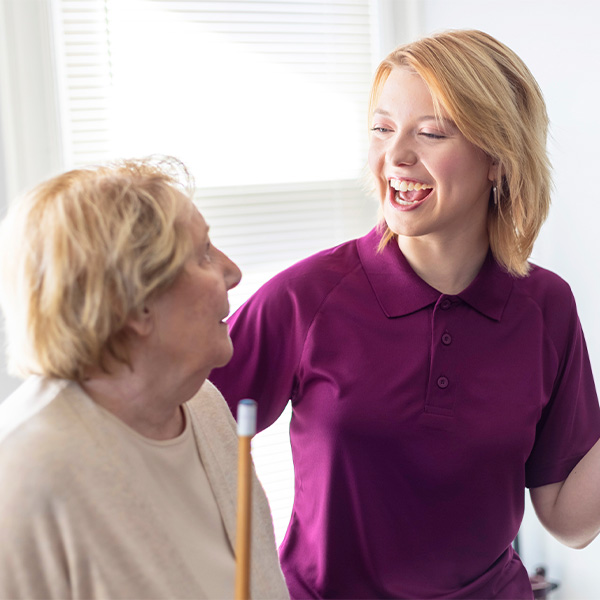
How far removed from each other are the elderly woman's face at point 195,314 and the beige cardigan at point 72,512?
0.36 feet

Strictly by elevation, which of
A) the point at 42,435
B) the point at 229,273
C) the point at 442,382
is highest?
the point at 229,273

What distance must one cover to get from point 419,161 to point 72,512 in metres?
0.78

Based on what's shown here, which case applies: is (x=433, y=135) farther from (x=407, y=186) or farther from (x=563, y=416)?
(x=563, y=416)

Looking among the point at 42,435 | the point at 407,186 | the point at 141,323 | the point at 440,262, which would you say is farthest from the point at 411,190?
the point at 42,435

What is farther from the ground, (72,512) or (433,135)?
(433,135)

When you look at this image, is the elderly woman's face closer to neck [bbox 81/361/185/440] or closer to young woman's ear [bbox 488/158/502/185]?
neck [bbox 81/361/185/440]

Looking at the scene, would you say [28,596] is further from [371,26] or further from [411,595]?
[371,26]

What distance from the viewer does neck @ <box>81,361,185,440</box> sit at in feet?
3.06

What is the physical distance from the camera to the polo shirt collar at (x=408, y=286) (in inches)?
54.9

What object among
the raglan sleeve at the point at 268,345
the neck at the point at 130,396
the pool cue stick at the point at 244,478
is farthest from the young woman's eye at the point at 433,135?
the pool cue stick at the point at 244,478

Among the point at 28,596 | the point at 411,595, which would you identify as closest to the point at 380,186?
the point at 411,595

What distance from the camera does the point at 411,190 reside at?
137 centimetres

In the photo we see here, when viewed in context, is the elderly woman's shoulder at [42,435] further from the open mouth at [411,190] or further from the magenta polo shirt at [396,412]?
the open mouth at [411,190]

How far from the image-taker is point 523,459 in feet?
4.55
